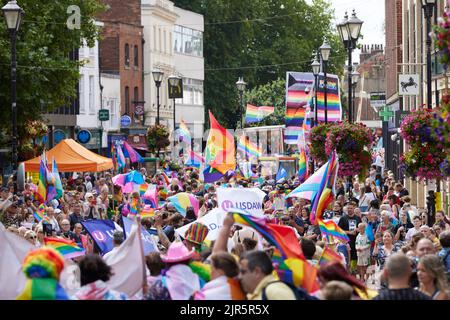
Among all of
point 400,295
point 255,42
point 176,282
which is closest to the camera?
point 400,295

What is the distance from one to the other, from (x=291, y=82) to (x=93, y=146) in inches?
790

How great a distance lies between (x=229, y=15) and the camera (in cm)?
9081

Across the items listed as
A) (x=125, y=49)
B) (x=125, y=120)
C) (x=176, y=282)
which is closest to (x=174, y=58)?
(x=125, y=49)

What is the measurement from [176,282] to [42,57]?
27339 millimetres

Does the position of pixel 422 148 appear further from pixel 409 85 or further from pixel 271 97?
pixel 271 97

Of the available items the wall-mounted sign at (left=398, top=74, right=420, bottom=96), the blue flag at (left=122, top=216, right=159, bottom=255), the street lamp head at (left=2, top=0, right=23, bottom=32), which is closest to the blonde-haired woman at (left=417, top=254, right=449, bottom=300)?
the blue flag at (left=122, top=216, right=159, bottom=255)

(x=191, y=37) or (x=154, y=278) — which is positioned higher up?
(x=191, y=37)

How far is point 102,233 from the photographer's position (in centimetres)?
1848

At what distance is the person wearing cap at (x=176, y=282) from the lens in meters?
10.8

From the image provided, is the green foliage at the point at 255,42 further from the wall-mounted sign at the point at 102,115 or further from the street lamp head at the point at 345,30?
the street lamp head at the point at 345,30

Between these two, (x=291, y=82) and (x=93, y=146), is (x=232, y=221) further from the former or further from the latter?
(x=93, y=146)

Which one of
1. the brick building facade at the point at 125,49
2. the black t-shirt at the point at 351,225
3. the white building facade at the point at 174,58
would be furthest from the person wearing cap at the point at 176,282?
the white building facade at the point at 174,58

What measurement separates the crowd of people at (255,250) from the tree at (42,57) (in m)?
3.56

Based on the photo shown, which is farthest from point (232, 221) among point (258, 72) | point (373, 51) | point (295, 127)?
point (373, 51)
